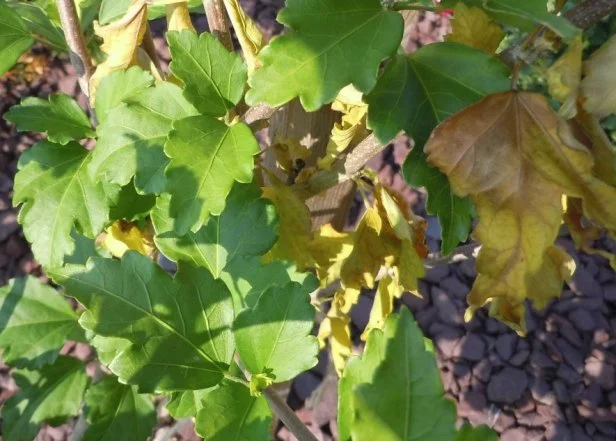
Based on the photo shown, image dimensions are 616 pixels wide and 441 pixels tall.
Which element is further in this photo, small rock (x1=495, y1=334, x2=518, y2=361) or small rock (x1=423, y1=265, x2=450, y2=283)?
small rock (x1=423, y1=265, x2=450, y2=283)

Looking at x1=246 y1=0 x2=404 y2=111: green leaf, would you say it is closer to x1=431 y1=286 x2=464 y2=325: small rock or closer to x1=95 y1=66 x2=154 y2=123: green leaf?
x1=95 y1=66 x2=154 y2=123: green leaf

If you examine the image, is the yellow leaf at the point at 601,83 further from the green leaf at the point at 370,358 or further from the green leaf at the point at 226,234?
the green leaf at the point at 226,234

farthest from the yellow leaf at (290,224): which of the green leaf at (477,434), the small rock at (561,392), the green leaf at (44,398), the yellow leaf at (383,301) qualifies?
the small rock at (561,392)

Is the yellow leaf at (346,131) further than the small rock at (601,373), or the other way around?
the small rock at (601,373)

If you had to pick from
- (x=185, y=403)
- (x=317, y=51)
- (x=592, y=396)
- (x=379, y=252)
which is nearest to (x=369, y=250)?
(x=379, y=252)

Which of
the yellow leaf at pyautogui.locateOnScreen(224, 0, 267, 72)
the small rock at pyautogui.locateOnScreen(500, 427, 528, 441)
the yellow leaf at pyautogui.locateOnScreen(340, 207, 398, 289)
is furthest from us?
the small rock at pyautogui.locateOnScreen(500, 427, 528, 441)

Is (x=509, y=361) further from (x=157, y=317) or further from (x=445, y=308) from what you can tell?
(x=157, y=317)

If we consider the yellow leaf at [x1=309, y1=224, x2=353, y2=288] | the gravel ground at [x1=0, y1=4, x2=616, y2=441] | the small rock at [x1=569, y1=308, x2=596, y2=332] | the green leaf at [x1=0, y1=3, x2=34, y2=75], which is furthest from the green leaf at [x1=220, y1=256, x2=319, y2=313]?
the small rock at [x1=569, y1=308, x2=596, y2=332]
